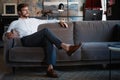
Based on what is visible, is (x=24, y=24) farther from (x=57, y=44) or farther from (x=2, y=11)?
(x=2, y=11)

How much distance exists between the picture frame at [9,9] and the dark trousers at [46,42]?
190 inches

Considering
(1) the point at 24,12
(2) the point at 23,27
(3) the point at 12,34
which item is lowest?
(3) the point at 12,34

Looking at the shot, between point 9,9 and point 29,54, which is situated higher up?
point 9,9

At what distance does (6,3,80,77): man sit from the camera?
360cm

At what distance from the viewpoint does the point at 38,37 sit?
380 centimetres

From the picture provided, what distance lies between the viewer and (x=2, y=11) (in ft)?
28.8

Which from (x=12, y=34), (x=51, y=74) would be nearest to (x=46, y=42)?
(x=51, y=74)

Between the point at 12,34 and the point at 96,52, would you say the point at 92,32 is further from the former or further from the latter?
the point at 12,34

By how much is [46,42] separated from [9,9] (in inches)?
210

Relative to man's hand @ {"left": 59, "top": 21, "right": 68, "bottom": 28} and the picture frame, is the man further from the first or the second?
the picture frame

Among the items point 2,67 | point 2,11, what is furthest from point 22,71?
point 2,11

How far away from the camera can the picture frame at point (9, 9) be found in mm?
8609

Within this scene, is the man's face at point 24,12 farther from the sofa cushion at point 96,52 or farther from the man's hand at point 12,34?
the sofa cushion at point 96,52

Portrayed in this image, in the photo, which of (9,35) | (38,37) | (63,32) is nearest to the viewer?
(38,37)
